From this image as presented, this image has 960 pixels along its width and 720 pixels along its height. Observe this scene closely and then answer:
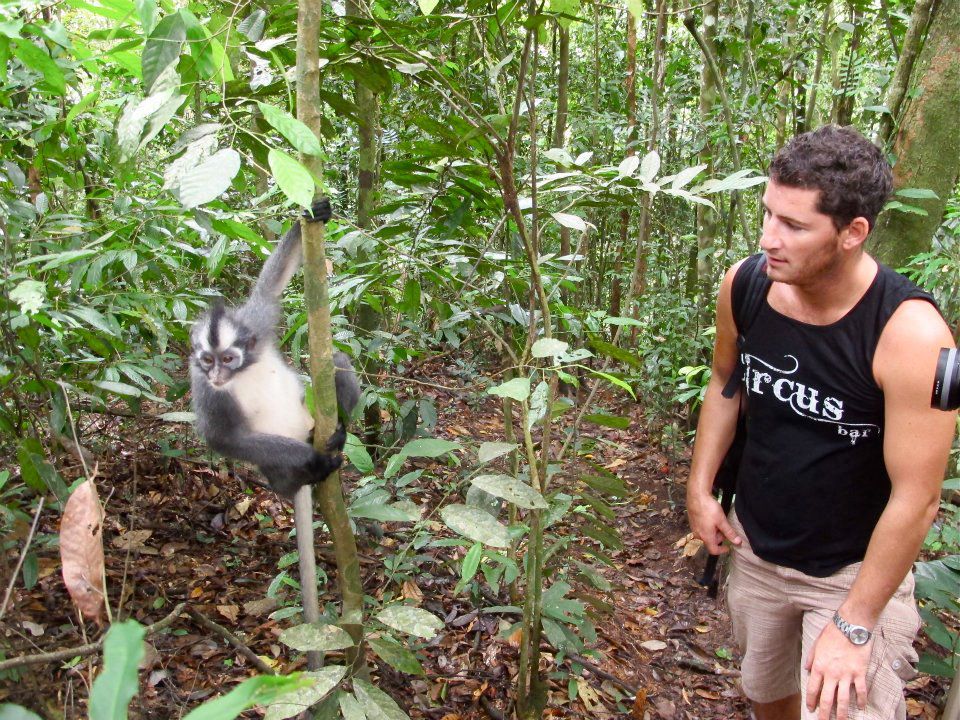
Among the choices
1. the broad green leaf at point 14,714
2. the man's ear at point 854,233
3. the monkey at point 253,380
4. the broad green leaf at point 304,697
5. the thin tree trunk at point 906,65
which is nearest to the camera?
the broad green leaf at point 14,714

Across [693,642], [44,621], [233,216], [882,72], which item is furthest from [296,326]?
[882,72]

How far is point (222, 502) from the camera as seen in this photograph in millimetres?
4355

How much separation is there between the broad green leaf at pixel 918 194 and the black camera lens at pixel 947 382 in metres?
1.56

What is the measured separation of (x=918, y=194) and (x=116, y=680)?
342 cm

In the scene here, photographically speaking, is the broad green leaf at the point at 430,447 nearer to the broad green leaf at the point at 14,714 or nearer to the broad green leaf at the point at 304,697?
the broad green leaf at the point at 304,697

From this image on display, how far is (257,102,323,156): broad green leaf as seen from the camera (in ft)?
4.25

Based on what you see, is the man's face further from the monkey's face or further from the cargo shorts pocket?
the monkey's face

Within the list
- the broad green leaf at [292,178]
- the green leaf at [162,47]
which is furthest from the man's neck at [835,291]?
the green leaf at [162,47]

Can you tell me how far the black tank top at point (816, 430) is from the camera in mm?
1985

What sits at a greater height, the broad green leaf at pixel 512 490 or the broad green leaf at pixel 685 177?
the broad green leaf at pixel 685 177

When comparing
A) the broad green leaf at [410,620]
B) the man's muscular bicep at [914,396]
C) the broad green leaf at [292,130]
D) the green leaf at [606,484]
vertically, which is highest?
the broad green leaf at [292,130]

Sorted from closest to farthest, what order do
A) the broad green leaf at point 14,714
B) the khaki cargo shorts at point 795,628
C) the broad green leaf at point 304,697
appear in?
the broad green leaf at point 14,714
the broad green leaf at point 304,697
the khaki cargo shorts at point 795,628

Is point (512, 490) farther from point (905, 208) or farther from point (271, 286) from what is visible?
point (905, 208)

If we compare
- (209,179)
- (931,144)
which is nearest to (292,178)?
(209,179)
